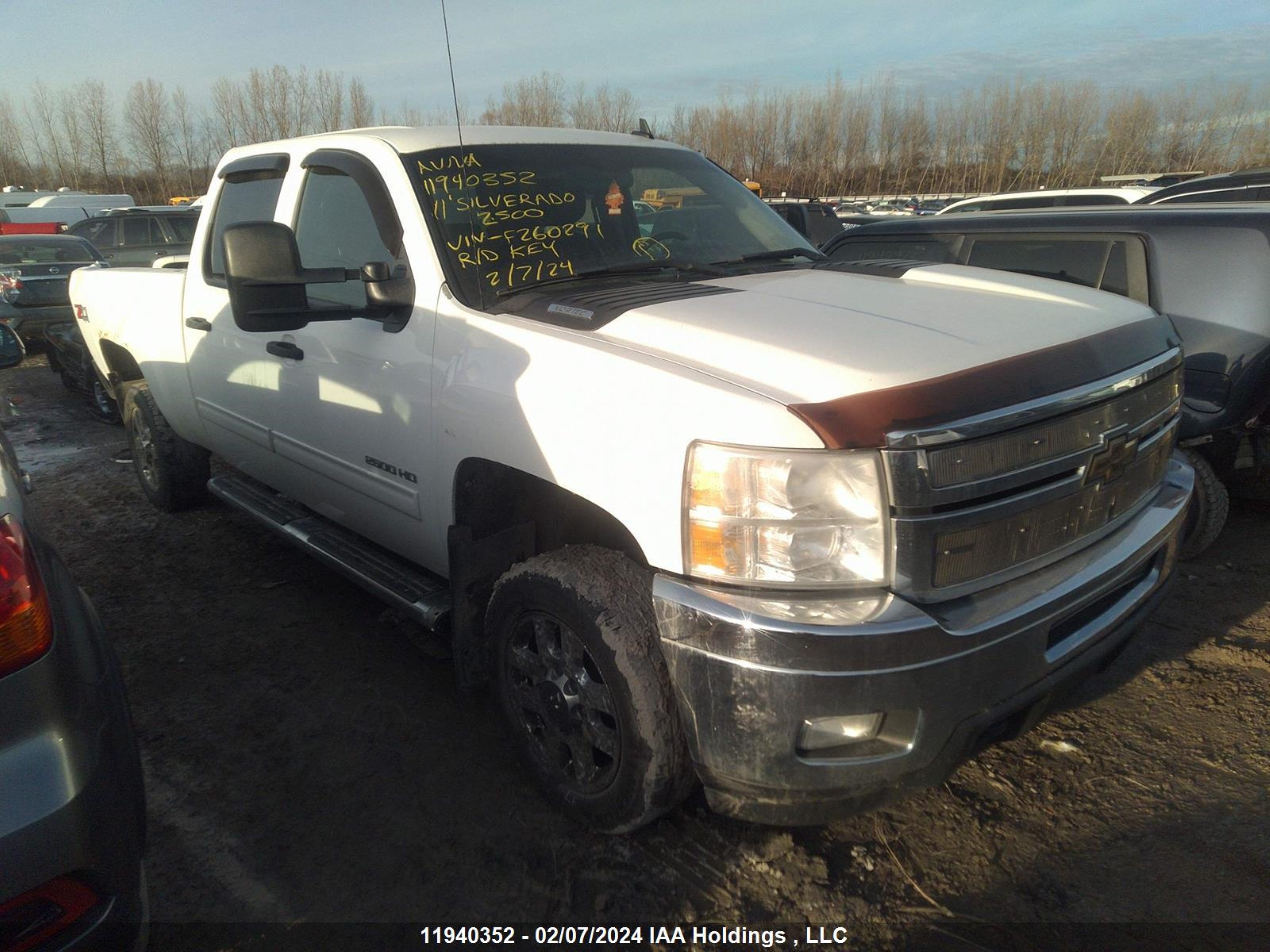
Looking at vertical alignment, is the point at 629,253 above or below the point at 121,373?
above

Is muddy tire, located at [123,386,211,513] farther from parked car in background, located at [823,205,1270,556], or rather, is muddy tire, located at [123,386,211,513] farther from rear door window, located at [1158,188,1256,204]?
rear door window, located at [1158,188,1256,204]

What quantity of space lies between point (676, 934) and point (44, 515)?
4.93m

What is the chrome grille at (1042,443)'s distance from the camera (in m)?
1.85

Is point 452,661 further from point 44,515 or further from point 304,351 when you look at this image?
point 44,515

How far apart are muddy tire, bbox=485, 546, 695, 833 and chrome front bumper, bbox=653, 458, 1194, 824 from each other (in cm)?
16

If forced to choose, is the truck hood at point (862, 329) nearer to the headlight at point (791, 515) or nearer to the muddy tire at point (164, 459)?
the headlight at point (791, 515)

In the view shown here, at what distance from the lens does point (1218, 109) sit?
3266cm

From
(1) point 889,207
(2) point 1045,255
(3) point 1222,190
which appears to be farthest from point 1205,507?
(1) point 889,207

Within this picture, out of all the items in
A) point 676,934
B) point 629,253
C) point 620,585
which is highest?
point 629,253

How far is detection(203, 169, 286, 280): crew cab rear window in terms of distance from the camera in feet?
12.1

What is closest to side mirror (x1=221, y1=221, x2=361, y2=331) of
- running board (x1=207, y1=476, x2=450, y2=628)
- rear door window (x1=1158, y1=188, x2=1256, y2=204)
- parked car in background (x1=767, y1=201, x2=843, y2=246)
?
running board (x1=207, y1=476, x2=450, y2=628)

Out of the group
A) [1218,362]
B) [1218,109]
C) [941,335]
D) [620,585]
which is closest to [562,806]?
[620,585]

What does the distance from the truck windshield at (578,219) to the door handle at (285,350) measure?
83 centimetres

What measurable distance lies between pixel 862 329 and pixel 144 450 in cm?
469
